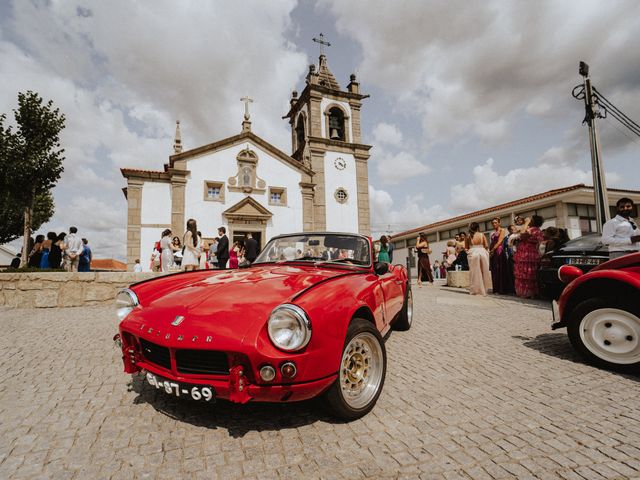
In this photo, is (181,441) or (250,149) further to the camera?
(250,149)

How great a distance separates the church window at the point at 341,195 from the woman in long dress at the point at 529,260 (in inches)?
638

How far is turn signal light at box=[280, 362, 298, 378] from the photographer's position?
1729 mm

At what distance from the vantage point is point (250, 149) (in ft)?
70.2

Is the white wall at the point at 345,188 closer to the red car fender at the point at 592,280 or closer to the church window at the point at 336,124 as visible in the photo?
the church window at the point at 336,124

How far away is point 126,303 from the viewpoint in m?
2.50

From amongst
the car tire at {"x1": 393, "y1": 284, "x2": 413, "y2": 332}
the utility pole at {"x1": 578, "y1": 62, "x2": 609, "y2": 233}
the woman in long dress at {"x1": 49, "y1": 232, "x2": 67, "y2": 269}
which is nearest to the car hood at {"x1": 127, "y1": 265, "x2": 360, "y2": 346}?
the car tire at {"x1": 393, "y1": 284, "x2": 413, "y2": 332}

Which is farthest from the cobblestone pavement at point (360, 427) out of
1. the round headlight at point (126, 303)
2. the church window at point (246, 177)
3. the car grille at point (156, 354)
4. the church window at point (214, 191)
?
the church window at point (246, 177)

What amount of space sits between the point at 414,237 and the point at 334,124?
1282cm

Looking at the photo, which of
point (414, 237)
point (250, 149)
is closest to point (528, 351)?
point (250, 149)

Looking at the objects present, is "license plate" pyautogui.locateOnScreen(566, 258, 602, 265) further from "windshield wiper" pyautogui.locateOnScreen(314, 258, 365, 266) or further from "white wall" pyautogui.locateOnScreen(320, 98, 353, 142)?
"white wall" pyautogui.locateOnScreen(320, 98, 353, 142)

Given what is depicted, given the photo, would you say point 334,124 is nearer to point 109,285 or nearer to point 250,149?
point 250,149

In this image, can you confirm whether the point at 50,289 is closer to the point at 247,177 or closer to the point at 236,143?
the point at 247,177

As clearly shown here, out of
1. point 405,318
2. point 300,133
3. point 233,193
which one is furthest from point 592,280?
point 300,133

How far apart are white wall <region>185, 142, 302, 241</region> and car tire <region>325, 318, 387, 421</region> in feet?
59.8
